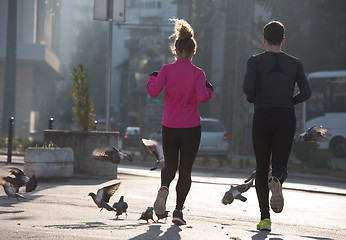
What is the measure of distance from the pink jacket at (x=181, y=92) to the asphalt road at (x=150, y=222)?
996mm

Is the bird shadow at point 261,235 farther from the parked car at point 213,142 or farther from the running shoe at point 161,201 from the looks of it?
the parked car at point 213,142

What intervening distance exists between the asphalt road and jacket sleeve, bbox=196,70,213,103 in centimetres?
120

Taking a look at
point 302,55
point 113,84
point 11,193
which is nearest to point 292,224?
point 11,193

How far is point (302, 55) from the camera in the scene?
33406 mm

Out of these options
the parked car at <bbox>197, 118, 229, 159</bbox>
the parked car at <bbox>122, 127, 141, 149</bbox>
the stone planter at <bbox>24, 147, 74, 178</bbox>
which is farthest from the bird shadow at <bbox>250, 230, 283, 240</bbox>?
the parked car at <bbox>122, 127, 141, 149</bbox>

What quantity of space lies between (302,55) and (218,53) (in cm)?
1773

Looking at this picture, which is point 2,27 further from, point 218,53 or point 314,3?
point 314,3

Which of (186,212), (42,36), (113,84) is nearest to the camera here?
(186,212)

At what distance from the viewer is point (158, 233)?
19.6 feet

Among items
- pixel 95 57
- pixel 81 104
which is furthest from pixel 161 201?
pixel 95 57

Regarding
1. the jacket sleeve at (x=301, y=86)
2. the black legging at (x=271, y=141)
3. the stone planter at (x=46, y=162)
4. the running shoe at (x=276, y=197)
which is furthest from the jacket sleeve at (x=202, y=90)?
the stone planter at (x=46, y=162)

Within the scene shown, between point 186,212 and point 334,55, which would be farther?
point 334,55

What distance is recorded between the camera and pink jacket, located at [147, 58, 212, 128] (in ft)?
21.7

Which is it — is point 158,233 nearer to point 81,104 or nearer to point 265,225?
point 265,225
